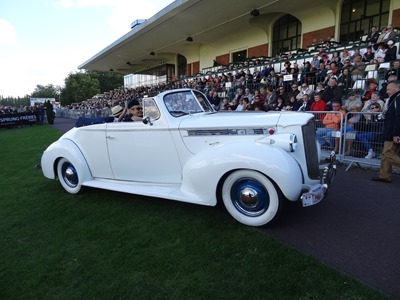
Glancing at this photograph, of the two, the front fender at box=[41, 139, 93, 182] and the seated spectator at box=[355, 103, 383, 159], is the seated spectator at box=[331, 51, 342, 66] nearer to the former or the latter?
the seated spectator at box=[355, 103, 383, 159]

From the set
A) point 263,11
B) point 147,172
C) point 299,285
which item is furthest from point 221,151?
point 263,11

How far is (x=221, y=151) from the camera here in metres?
3.85

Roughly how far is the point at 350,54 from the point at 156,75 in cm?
3032

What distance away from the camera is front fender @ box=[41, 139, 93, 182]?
17.3 ft

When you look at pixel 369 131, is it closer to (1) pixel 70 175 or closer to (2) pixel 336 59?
(2) pixel 336 59

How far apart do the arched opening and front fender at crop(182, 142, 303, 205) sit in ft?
56.9

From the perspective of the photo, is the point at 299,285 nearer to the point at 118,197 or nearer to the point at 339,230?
the point at 339,230

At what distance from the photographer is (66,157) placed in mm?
5398

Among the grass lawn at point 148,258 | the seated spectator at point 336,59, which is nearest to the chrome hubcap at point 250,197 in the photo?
the grass lawn at point 148,258

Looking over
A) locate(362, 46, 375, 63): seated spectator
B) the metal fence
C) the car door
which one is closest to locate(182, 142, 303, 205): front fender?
the car door

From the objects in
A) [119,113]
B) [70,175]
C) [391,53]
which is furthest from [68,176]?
[391,53]

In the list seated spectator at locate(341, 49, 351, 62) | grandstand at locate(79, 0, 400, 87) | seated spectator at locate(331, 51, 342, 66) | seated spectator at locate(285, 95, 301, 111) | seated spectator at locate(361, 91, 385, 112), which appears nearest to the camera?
seated spectator at locate(361, 91, 385, 112)

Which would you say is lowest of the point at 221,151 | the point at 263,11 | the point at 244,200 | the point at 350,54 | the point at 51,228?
the point at 51,228

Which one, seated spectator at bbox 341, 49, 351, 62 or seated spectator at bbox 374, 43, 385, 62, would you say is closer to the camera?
seated spectator at bbox 374, 43, 385, 62
